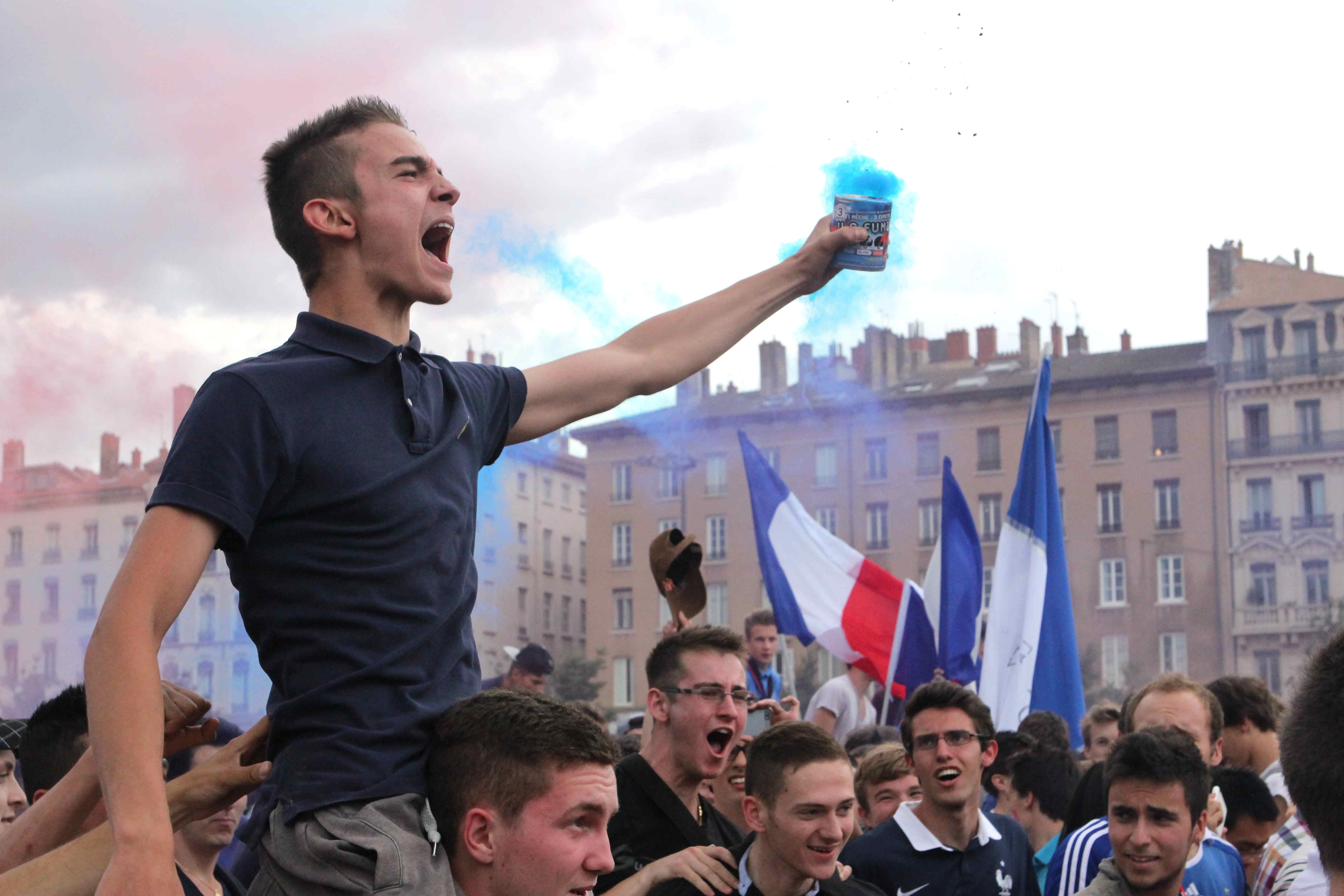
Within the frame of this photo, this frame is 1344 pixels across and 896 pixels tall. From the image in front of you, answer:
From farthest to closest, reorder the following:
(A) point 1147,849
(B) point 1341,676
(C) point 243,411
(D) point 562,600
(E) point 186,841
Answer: (D) point 562,600
(A) point 1147,849
(E) point 186,841
(C) point 243,411
(B) point 1341,676

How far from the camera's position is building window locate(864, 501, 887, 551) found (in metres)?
58.6

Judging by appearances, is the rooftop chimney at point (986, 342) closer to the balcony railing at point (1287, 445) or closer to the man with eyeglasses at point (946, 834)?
the balcony railing at point (1287, 445)

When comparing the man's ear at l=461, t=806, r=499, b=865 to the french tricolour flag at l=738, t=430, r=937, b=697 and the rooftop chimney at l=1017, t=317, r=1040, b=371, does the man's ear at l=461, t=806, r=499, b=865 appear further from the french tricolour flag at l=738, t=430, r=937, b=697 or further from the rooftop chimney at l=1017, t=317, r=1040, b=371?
the rooftop chimney at l=1017, t=317, r=1040, b=371

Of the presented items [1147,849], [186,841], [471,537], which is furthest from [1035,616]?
[471,537]

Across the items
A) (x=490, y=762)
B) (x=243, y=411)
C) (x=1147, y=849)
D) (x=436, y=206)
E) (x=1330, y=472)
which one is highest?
(x=1330, y=472)

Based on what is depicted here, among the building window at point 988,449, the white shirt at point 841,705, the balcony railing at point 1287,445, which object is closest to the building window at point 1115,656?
the building window at point 988,449

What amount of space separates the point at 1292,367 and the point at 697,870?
57.4 meters

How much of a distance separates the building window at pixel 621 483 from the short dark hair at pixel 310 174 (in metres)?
59.6

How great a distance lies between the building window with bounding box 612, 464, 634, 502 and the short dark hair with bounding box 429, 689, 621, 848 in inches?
2353

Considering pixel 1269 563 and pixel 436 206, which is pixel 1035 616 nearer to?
pixel 436 206

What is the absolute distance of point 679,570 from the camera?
614 centimetres

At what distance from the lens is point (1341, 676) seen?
6.63 ft

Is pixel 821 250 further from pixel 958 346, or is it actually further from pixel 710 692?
pixel 958 346

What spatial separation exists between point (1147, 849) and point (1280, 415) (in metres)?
55.6
